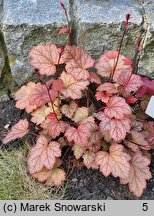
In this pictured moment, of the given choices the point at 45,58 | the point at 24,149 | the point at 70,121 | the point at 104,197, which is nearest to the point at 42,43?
the point at 45,58

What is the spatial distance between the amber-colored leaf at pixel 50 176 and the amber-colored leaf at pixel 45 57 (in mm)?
498

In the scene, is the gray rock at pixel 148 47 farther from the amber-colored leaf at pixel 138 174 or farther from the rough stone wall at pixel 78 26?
the amber-colored leaf at pixel 138 174

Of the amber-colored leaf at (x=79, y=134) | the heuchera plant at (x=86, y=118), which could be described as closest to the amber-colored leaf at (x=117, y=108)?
the heuchera plant at (x=86, y=118)

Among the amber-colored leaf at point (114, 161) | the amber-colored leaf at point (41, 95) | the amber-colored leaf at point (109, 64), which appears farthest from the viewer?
the amber-colored leaf at point (109, 64)

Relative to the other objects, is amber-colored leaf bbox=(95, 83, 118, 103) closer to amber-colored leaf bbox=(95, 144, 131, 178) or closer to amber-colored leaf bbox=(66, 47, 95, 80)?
amber-colored leaf bbox=(66, 47, 95, 80)

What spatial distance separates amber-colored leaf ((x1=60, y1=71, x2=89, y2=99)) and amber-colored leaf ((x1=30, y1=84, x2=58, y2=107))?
0.05 m

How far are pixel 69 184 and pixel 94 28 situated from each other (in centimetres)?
83

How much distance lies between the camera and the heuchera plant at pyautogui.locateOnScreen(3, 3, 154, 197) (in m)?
1.82

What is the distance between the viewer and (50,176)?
1900mm

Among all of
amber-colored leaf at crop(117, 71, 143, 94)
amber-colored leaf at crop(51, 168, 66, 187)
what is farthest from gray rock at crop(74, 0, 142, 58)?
amber-colored leaf at crop(51, 168, 66, 187)

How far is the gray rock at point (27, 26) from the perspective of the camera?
198 cm

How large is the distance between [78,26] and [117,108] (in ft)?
1.66

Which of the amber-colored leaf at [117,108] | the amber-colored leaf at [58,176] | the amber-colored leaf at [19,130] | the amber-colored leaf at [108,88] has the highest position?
the amber-colored leaf at [108,88]

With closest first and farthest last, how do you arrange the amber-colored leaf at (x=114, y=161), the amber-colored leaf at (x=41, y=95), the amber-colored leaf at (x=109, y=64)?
the amber-colored leaf at (x=114, y=161), the amber-colored leaf at (x=41, y=95), the amber-colored leaf at (x=109, y=64)
